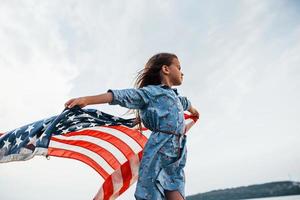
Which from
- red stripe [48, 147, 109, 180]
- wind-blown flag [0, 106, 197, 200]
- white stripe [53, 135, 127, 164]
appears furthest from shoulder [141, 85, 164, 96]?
red stripe [48, 147, 109, 180]

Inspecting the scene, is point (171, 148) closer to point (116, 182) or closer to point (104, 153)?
point (116, 182)

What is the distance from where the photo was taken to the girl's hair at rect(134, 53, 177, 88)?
3.72m

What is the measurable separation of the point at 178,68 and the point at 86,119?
137 centimetres

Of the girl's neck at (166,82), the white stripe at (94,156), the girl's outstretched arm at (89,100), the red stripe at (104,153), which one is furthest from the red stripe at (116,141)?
the girl's outstretched arm at (89,100)

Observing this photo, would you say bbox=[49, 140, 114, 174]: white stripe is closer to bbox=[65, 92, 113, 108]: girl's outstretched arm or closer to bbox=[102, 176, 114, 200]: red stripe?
bbox=[102, 176, 114, 200]: red stripe

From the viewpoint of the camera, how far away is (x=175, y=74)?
144 inches

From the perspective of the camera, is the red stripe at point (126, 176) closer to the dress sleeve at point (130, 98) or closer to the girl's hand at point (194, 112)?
the girl's hand at point (194, 112)

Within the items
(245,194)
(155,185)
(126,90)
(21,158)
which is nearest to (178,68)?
(126,90)

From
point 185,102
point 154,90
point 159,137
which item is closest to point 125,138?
point 185,102

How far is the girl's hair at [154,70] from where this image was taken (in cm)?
372

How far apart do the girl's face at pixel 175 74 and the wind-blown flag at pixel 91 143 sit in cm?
114

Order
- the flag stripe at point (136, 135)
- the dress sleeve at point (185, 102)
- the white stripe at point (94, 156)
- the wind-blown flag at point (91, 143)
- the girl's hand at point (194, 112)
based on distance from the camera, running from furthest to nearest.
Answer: the flag stripe at point (136, 135)
the girl's hand at point (194, 112)
the white stripe at point (94, 156)
the dress sleeve at point (185, 102)
the wind-blown flag at point (91, 143)

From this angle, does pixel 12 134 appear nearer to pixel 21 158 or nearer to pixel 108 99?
pixel 21 158

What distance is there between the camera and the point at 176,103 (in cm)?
336
